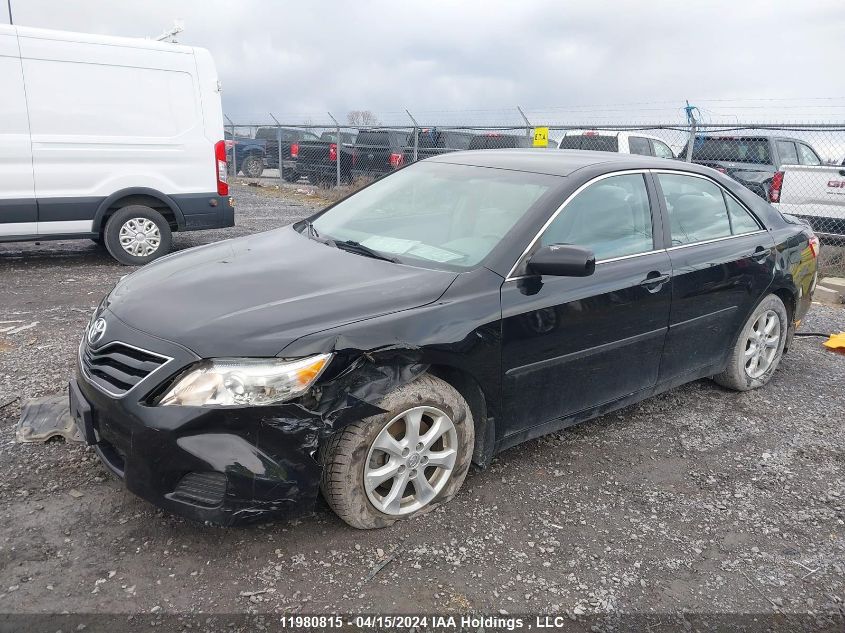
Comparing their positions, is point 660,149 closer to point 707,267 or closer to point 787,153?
point 787,153

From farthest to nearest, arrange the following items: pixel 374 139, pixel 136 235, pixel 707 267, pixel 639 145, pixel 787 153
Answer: pixel 374 139 → pixel 639 145 → pixel 787 153 → pixel 136 235 → pixel 707 267

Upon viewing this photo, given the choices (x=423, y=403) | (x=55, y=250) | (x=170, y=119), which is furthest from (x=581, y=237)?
(x=55, y=250)

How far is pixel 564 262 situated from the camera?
2980 millimetres

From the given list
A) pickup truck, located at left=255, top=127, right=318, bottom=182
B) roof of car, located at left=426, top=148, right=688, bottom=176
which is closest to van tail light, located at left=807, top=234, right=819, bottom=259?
roof of car, located at left=426, top=148, right=688, bottom=176

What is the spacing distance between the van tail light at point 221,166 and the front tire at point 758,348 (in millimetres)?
5889

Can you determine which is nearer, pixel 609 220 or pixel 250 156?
pixel 609 220

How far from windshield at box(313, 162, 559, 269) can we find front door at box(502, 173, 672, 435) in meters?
0.25

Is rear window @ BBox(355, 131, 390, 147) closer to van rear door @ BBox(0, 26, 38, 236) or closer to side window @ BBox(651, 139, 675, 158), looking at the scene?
side window @ BBox(651, 139, 675, 158)

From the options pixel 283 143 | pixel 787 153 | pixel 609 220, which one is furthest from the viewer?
pixel 283 143

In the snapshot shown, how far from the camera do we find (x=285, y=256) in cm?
339

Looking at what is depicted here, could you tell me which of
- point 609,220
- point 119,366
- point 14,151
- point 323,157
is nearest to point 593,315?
point 609,220

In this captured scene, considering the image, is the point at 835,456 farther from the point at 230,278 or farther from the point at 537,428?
the point at 230,278

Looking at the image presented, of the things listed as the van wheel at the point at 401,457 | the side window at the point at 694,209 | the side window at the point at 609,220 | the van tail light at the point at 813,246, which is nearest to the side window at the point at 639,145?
the van tail light at the point at 813,246

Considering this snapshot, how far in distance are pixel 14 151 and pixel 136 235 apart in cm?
146
